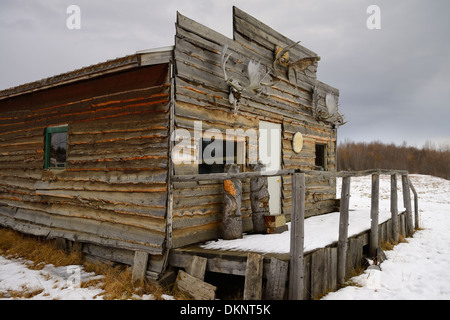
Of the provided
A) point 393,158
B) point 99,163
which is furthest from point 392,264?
point 393,158

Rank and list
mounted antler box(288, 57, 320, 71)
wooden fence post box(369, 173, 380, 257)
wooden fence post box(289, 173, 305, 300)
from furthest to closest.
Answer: mounted antler box(288, 57, 320, 71) < wooden fence post box(369, 173, 380, 257) < wooden fence post box(289, 173, 305, 300)

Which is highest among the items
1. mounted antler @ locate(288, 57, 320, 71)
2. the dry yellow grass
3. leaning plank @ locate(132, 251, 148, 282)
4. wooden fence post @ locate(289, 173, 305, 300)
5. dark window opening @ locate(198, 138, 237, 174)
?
mounted antler @ locate(288, 57, 320, 71)

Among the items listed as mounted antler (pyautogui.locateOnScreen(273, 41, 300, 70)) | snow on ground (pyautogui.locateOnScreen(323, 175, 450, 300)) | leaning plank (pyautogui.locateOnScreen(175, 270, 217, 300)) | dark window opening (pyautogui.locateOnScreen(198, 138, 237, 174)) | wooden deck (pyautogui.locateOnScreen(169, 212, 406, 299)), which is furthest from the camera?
mounted antler (pyautogui.locateOnScreen(273, 41, 300, 70))

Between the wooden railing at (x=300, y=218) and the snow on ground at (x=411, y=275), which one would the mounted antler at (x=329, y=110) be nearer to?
the wooden railing at (x=300, y=218)

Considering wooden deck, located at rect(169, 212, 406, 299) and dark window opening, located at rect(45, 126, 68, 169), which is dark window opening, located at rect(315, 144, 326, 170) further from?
dark window opening, located at rect(45, 126, 68, 169)

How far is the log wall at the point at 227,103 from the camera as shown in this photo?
5.93 meters

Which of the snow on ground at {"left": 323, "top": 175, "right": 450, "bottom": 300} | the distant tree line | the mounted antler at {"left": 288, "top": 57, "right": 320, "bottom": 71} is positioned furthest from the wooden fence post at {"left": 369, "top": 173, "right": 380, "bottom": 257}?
the distant tree line

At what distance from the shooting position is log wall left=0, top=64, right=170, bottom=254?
5.92 m

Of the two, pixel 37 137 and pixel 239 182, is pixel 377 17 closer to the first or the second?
pixel 239 182

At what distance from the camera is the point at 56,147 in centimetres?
816

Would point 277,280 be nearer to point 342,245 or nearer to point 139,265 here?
point 342,245

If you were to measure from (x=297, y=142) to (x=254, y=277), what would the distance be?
5554 millimetres

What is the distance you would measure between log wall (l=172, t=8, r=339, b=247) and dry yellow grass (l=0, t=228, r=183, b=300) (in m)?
0.99

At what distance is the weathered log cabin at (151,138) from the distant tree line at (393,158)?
134 ft
